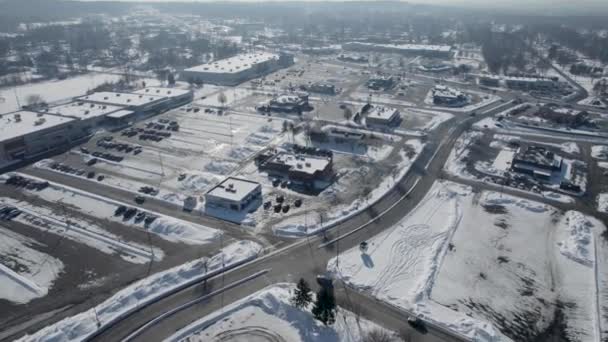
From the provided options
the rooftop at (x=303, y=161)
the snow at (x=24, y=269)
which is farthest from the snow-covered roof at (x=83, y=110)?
the rooftop at (x=303, y=161)

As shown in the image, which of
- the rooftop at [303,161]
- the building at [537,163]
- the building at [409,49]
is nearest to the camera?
the rooftop at [303,161]

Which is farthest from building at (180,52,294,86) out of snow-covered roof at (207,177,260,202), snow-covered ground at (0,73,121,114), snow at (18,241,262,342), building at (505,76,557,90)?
snow at (18,241,262,342)

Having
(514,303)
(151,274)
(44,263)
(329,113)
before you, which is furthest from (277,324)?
(329,113)

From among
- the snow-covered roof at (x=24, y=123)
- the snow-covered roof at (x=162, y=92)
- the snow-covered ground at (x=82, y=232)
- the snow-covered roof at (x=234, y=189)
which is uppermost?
the snow-covered roof at (x=162, y=92)

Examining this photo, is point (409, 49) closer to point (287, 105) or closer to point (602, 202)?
point (287, 105)

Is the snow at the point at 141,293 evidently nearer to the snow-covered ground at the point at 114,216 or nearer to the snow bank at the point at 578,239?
the snow-covered ground at the point at 114,216

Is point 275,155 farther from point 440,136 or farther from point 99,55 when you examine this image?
point 99,55
